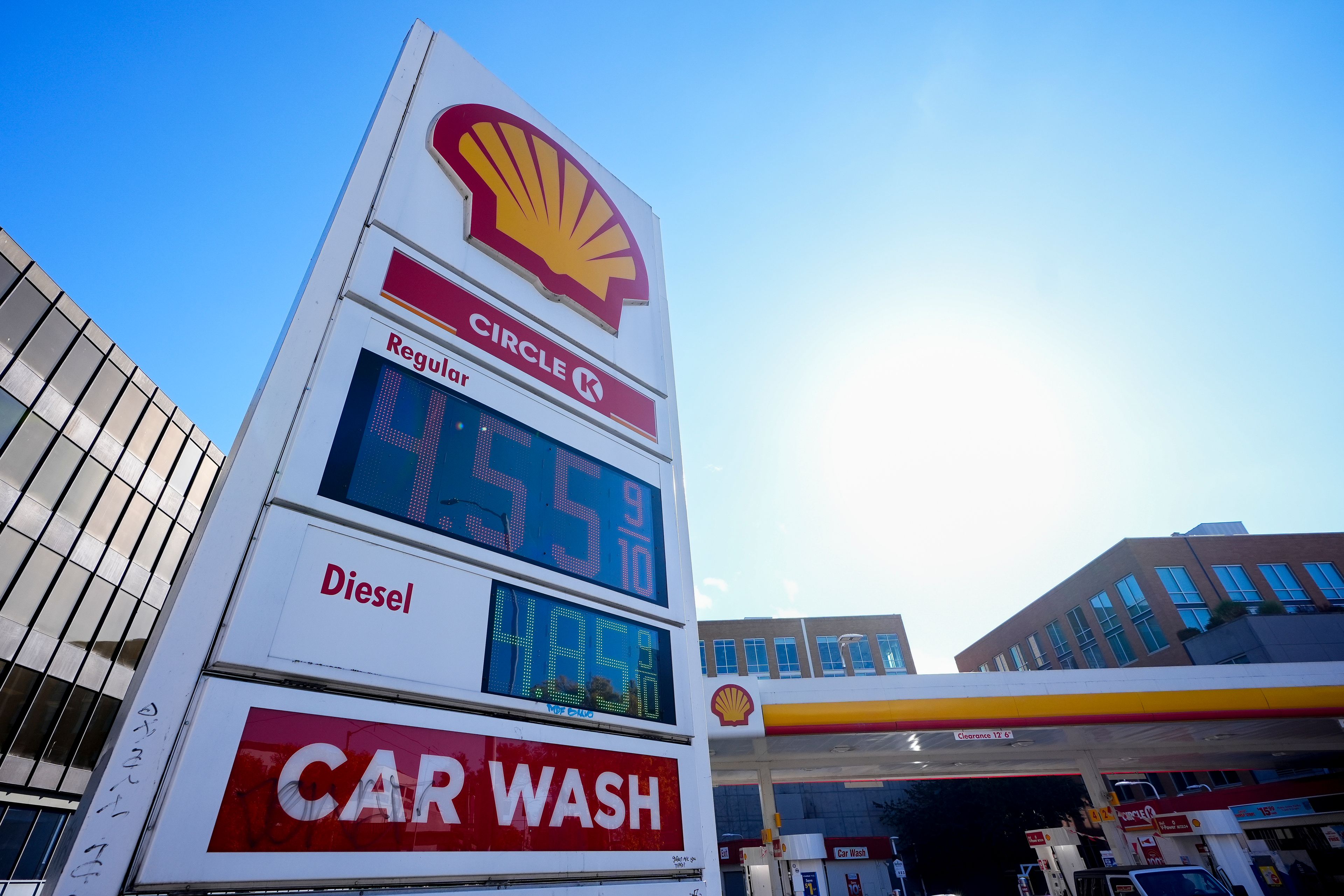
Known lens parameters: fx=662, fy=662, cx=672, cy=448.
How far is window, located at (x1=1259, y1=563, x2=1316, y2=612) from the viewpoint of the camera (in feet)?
120

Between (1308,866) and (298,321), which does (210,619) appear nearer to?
(298,321)

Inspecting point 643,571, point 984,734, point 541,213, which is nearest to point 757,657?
point 984,734

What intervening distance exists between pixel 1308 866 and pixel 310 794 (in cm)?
3112

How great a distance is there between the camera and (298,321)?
412cm

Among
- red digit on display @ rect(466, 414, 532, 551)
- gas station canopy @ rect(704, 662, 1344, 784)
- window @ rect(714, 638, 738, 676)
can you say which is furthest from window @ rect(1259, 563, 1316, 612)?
red digit on display @ rect(466, 414, 532, 551)

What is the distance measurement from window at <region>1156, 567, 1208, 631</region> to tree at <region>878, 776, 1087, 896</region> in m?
10.8

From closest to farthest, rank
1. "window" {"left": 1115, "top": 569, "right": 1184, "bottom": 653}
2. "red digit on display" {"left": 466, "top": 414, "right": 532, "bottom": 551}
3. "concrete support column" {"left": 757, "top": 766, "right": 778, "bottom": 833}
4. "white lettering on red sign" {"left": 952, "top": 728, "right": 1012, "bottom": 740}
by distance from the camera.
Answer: "red digit on display" {"left": 466, "top": 414, "right": 532, "bottom": 551}
"white lettering on red sign" {"left": 952, "top": 728, "right": 1012, "bottom": 740}
"concrete support column" {"left": 757, "top": 766, "right": 778, "bottom": 833}
"window" {"left": 1115, "top": 569, "right": 1184, "bottom": 653}

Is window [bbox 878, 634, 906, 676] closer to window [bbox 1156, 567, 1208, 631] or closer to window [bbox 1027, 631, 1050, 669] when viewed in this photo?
window [bbox 1027, 631, 1050, 669]

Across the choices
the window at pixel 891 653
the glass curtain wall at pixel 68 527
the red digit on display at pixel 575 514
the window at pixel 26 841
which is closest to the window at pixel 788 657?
the window at pixel 891 653

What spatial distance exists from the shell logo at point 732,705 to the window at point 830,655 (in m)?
31.1

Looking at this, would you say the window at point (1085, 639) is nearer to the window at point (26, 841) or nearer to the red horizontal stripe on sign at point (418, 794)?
the red horizontal stripe on sign at point (418, 794)

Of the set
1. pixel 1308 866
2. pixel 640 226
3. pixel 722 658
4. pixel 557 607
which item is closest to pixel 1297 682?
Result: pixel 1308 866

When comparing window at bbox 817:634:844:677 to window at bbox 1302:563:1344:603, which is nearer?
window at bbox 1302:563:1344:603

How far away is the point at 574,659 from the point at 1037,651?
52198 mm
